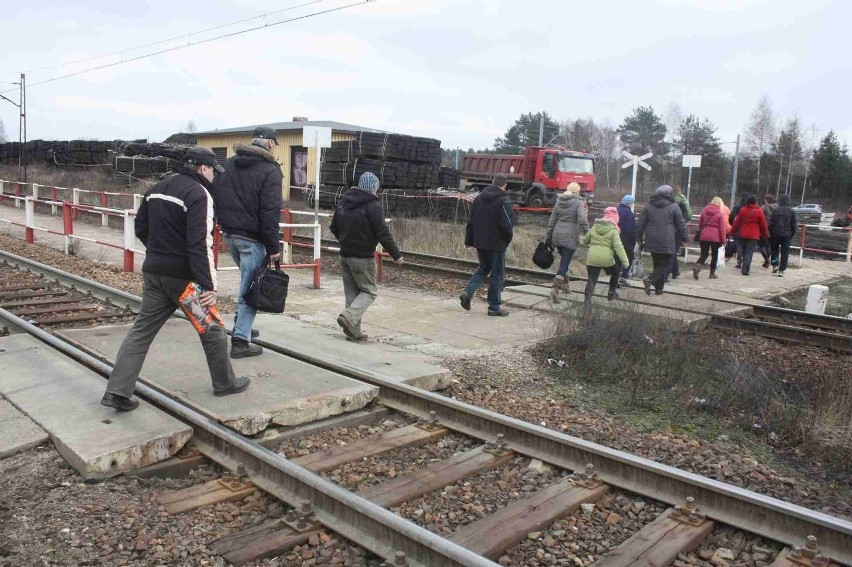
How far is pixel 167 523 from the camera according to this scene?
382 cm

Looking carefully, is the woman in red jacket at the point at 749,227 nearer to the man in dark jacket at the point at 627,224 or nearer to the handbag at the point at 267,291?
the man in dark jacket at the point at 627,224

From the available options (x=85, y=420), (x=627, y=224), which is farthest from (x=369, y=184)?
(x=627, y=224)

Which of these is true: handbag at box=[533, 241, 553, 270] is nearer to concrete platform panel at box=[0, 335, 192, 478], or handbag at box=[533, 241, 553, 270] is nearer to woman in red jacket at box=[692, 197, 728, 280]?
woman in red jacket at box=[692, 197, 728, 280]

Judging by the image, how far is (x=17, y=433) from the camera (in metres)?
4.71

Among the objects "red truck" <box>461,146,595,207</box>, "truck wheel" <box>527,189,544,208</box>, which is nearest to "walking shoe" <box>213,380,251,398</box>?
"red truck" <box>461,146,595,207</box>

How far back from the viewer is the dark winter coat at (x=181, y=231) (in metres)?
4.79

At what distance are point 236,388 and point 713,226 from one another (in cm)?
1157

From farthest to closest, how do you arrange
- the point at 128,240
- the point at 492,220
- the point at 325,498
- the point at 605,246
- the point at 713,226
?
the point at 713,226 < the point at 128,240 < the point at 605,246 < the point at 492,220 < the point at 325,498

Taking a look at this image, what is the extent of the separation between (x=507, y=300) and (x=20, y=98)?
114 feet

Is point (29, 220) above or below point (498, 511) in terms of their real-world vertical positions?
above

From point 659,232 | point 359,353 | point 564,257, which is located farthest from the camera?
point 659,232

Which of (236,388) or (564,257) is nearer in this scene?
(236,388)

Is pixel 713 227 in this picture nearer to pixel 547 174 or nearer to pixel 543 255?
pixel 543 255

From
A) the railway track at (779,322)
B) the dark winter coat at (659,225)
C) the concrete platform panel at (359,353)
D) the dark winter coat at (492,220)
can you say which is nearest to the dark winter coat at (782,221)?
the railway track at (779,322)
